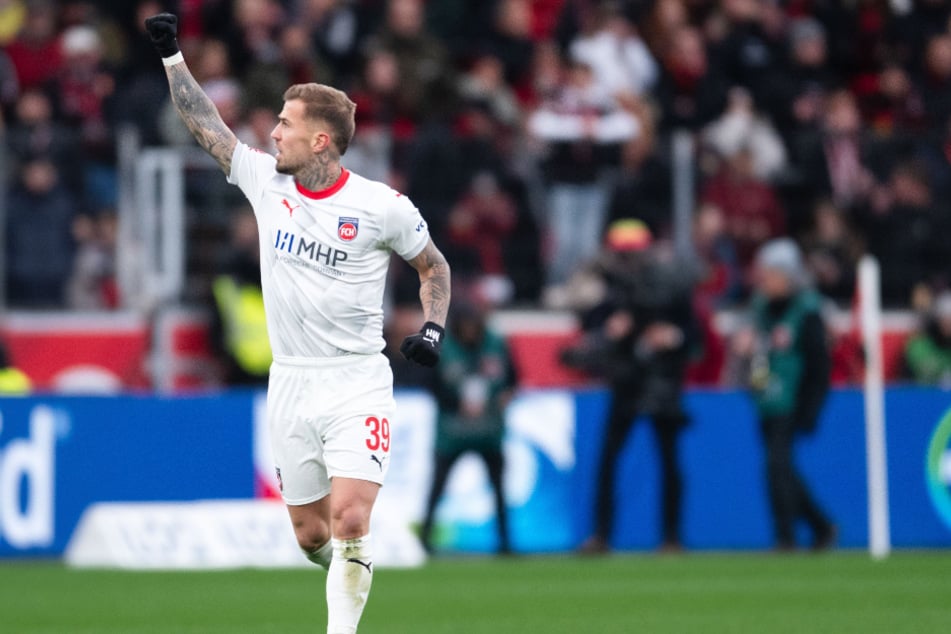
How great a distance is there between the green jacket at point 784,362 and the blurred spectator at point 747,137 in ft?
10.7

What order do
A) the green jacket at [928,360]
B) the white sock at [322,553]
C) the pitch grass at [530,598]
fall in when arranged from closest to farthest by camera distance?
the white sock at [322,553]
the pitch grass at [530,598]
the green jacket at [928,360]

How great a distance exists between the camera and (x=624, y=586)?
13.0m

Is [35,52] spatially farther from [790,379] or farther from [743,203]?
[790,379]

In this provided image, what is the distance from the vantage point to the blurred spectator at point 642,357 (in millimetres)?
16078

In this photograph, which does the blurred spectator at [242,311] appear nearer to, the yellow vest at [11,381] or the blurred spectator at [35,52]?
the yellow vest at [11,381]

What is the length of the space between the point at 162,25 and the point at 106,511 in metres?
7.32

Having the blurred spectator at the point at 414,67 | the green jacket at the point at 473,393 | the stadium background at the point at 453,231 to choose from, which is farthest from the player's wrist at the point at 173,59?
the blurred spectator at the point at 414,67

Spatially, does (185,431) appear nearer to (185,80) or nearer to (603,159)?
(603,159)

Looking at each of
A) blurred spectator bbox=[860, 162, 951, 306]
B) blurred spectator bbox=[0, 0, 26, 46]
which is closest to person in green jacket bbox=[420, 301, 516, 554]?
blurred spectator bbox=[860, 162, 951, 306]

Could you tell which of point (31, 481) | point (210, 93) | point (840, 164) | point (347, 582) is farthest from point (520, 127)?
point (347, 582)

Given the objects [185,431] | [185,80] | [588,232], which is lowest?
[185,431]

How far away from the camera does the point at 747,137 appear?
64.1 feet

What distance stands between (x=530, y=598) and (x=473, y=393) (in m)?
4.06

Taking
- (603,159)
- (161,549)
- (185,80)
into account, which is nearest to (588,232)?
(603,159)
